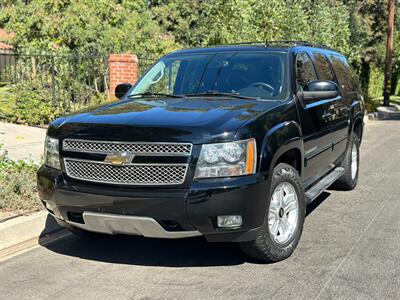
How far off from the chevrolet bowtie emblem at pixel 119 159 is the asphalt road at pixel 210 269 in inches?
37.5

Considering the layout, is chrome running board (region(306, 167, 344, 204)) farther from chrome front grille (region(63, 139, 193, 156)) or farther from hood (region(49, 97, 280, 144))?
chrome front grille (region(63, 139, 193, 156))

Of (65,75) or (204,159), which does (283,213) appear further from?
(65,75)

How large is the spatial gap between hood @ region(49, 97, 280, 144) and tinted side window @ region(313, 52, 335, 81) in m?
1.60

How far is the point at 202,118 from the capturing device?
4.11 m

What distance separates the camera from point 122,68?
12016mm

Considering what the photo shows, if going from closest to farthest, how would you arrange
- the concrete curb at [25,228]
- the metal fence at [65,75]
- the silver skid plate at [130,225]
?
the silver skid plate at [130,225]
the concrete curb at [25,228]
the metal fence at [65,75]

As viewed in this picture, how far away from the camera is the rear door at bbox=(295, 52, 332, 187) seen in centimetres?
514

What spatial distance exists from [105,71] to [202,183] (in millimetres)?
10379

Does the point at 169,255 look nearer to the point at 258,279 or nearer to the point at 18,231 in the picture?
the point at 258,279

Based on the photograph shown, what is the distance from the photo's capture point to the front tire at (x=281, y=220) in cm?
425

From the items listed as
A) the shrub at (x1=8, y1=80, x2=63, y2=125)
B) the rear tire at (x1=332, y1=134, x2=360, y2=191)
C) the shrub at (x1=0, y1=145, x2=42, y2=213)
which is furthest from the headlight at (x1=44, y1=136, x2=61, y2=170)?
the shrub at (x1=8, y1=80, x2=63, y2=125)

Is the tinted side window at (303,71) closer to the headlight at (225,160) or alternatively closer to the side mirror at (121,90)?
the headlight at (225,160)

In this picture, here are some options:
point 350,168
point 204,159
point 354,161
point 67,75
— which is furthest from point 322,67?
point 67,75

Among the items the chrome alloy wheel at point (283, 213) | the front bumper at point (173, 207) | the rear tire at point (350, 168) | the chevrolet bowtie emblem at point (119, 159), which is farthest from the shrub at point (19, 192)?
the rear tire at point (350, 168)
